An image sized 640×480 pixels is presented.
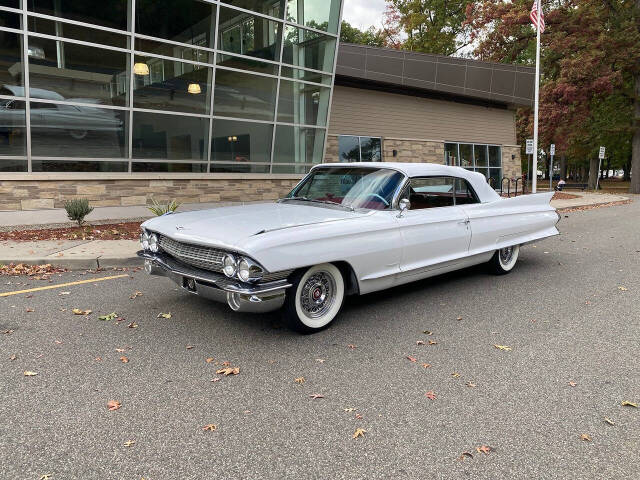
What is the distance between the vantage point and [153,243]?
4.65m

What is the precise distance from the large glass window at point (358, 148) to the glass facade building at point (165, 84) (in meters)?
3.11

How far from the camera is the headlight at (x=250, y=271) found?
3660mm

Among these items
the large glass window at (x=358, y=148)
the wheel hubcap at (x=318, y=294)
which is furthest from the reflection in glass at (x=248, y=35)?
the wheel hubcap at (x=318, y=294)

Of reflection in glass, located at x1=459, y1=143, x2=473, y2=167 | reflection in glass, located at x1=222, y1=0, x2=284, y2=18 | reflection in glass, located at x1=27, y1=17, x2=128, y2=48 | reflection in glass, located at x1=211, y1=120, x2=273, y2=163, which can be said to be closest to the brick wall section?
reflection in glass, located at x1=211, y1=120, x2=273, y2=163

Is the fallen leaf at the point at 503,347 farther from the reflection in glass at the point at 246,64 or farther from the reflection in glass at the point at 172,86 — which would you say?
the reflection in glass at the point at 246,64

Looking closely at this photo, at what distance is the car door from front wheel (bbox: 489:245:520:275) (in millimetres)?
1124

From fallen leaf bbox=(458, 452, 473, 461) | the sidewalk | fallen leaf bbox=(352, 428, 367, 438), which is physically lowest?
fallen leaf bbox=(458, 452, 473, 461)

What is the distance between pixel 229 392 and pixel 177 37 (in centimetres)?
1170

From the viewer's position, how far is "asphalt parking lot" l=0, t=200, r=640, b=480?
7.97 ft

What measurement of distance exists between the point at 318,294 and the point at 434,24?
39669mm

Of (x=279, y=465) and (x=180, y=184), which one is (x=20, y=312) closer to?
(x=279, y=465)

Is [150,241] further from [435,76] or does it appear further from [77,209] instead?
[435,76]

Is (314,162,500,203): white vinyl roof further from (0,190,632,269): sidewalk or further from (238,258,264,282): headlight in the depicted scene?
(0,190,632,269): sidewalk

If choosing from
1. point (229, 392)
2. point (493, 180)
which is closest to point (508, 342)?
point (229, 392)
